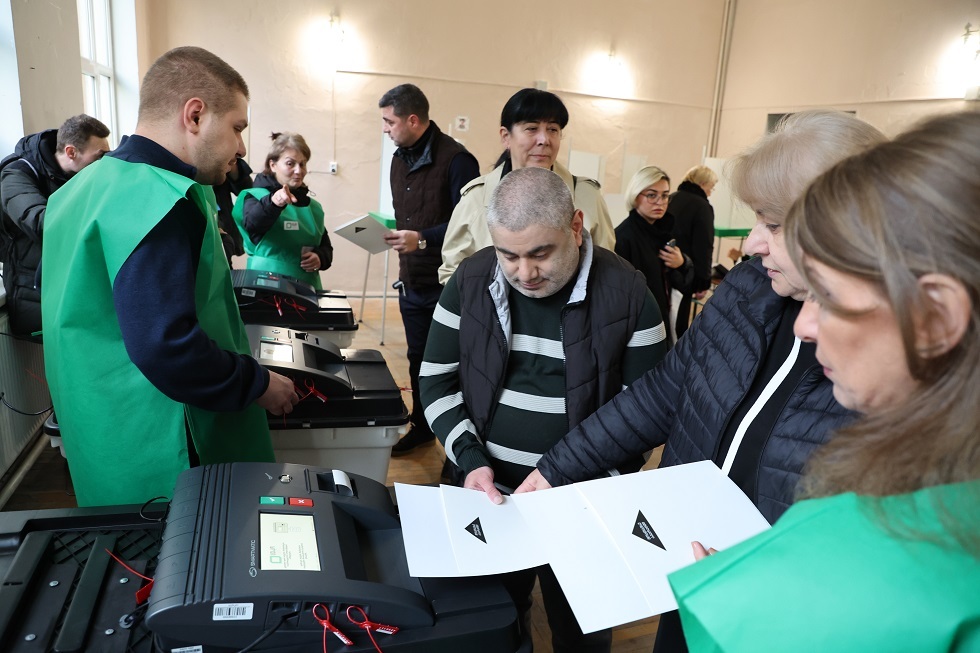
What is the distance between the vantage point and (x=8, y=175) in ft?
8.24

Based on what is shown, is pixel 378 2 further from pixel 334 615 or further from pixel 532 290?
pixel 334 615

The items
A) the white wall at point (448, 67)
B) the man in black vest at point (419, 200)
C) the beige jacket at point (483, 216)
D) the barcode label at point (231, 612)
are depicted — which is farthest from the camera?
the white wall at point (448, 67)

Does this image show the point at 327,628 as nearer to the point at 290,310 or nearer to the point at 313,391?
the point at 313,391

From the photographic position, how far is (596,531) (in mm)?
870

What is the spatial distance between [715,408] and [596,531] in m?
0.28

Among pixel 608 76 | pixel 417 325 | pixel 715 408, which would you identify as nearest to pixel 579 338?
pixel 715 408

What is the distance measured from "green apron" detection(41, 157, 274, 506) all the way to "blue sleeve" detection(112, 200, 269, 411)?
0.03m

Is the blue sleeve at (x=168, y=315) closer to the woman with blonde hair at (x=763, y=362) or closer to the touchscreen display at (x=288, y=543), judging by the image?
the touchscreen display at (x=288, y=543)

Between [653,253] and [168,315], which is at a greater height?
[168,315]

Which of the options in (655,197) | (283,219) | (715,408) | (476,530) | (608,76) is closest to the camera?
(476,530)

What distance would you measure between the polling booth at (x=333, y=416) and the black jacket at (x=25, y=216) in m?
1.26

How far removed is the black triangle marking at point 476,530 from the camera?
0.88 metres

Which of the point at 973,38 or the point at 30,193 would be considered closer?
the point at 30,193

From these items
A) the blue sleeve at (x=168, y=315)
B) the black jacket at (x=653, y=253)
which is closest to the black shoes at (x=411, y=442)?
the black jacket at (x=653, y=253)
